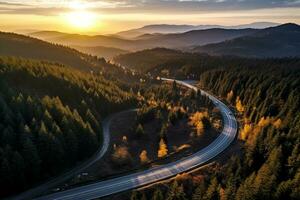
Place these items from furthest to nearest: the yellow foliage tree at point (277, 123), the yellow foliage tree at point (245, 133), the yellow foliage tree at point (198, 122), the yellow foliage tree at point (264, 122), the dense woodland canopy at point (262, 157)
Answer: the yellow foliage tree at point (198, 122), the yellow foliage tree at point (245, 133), the yellow foliage tree at point (264, 122), the yellow foliage tree at point (277, 123), the dense woodland canopy at point (262, 157)

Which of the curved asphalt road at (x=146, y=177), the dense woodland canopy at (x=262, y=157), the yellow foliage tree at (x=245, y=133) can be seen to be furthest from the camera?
the yellow foliage tree at (x=245, y=133)

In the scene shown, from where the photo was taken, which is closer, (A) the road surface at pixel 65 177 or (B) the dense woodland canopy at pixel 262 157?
(B) the dense woodland canopy at pixel 262 157

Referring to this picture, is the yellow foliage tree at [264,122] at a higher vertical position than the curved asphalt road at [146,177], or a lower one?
higher

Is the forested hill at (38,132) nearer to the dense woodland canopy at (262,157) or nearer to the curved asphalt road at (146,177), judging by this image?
the curved asphalt road at (146,177)

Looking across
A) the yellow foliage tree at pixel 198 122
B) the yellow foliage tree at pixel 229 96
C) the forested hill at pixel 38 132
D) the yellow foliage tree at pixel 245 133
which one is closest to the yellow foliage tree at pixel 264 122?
the yellow foliage tree at pixel 245 133

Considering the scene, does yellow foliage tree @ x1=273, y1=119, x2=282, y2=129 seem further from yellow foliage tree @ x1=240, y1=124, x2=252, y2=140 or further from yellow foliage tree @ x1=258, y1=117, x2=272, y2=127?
yellow foliage tree @ x1=240, y1=124, x2=252, y2=140

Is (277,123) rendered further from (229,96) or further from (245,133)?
(229,96)

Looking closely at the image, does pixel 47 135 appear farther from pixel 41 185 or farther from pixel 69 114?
pixel 69 114

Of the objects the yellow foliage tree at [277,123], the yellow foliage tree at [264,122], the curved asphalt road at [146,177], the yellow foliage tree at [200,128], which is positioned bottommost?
the curved asphalt road at [146,177]

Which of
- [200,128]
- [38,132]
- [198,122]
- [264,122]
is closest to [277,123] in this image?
[264,122]

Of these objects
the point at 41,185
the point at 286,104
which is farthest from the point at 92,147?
the point at 286,104
